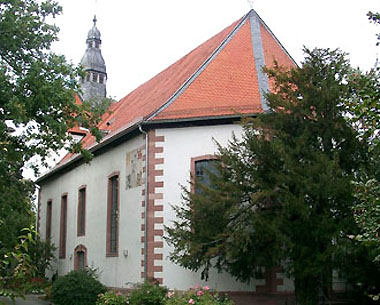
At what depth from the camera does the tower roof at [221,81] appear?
1636 centimetres

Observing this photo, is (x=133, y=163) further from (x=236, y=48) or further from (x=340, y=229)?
(x=340, y=229)

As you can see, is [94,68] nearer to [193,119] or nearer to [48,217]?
→ [48,217]

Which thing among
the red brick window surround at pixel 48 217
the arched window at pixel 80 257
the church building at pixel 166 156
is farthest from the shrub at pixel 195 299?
the red brick window surround at pixel 48 217

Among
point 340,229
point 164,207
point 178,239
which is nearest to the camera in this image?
point 340,229

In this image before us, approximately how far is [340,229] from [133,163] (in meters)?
8.36

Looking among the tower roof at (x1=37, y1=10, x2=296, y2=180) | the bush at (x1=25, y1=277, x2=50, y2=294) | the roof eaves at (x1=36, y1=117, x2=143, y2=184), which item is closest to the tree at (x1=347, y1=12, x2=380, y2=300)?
the tower roof at (x1=37, y1=10, x2=296, y2=180)

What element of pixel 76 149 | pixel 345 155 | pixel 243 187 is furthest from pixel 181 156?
pixel 345 155

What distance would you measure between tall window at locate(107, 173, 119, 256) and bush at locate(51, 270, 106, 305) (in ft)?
4.62

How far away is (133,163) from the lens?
17703mm

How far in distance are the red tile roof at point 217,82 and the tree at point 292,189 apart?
235cm

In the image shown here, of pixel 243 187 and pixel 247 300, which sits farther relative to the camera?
pixel 247 300

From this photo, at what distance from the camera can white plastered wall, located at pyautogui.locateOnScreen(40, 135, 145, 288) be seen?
56.1 feet

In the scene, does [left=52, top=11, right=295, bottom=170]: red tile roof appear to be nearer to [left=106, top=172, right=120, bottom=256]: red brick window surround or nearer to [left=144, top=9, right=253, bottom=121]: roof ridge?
[left=144, top=9, right=253, bottom=121]: roof ridge

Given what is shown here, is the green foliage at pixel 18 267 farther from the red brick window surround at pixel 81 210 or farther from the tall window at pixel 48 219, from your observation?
the tall window at pixel 48 219
